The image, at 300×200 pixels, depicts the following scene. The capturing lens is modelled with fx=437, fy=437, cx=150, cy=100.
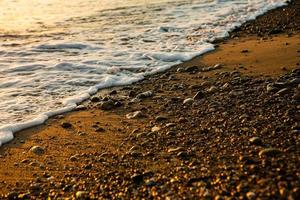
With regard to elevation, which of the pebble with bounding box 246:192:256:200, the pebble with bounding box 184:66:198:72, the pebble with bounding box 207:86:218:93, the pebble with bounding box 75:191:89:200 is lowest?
the pebble with bounding box 184:66:198:72

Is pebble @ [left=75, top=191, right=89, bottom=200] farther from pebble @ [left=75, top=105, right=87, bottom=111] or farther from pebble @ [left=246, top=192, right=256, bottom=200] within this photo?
pebble @ [left=75, top=105, right=87, bottom=111]

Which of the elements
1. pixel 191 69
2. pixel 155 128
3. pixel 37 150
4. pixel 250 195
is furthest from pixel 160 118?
pixel 191 69

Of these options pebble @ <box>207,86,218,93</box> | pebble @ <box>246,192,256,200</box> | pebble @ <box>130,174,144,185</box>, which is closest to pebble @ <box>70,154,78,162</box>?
pebble @ <box>130,174,144,185</box>

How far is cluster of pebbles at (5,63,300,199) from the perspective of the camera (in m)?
3.22

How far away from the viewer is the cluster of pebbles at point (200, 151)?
3221 millimetres

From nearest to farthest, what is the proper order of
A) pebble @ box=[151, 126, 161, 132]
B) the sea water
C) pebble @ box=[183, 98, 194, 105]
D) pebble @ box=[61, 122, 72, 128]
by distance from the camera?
pebble @ box=[151, 126, 161, 132], pebble @ box=[61, 122, 72, 128], pebble @ box=[183, 98, 194, 105], the sea water

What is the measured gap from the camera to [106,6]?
17141 millimetres

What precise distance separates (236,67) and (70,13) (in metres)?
10.1

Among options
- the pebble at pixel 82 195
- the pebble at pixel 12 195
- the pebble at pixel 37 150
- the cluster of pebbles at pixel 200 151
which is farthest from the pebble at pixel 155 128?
the pebble at pixel 12 195

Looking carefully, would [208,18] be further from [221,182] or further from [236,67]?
[221,182]

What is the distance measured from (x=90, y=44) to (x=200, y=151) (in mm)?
6503

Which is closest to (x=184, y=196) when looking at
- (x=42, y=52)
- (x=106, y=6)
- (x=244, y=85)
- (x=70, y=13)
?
(x=244, y=85)

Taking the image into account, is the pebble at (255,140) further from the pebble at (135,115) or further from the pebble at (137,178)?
the pebble at (135,115)

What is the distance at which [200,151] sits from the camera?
13.0 ft
